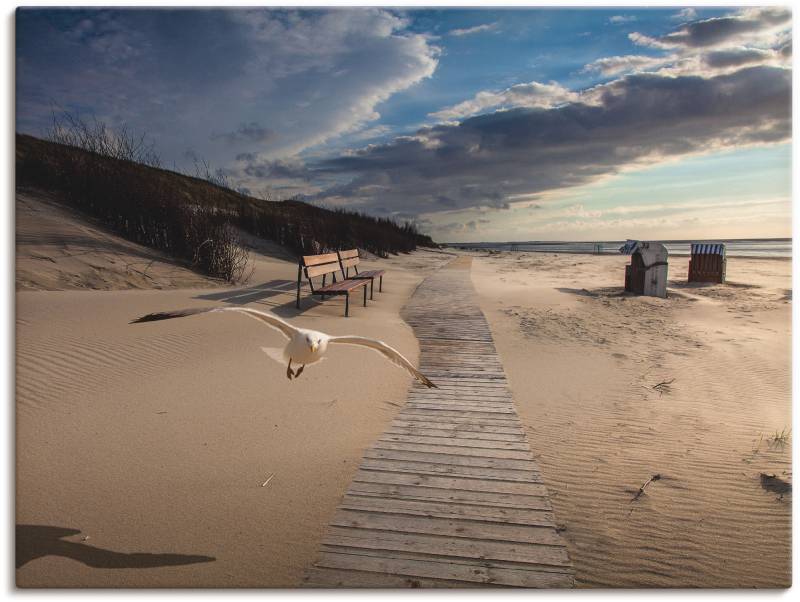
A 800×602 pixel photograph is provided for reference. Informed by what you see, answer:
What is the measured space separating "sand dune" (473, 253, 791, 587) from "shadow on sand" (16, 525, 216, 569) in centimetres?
202

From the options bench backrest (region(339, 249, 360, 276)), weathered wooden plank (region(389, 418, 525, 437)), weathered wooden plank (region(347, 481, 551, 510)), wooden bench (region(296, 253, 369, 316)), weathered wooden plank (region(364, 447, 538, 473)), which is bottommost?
weathered wooden plank (region(347, 481, 551, 510))

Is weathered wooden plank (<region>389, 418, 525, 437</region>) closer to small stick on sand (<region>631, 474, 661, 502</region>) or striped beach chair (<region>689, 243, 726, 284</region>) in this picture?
small stick on sand (<region>631, 474, 661, 502</region>)

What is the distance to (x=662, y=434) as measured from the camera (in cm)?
401

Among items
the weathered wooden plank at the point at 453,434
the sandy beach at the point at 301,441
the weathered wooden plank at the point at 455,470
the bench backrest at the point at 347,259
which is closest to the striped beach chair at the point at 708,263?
the sandy beach at the point at 301,441

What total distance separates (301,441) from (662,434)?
2.98 metres

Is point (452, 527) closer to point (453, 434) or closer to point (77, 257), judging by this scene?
A: point (453, 434)

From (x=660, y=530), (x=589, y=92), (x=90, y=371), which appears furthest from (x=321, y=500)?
(x=589, y=92)

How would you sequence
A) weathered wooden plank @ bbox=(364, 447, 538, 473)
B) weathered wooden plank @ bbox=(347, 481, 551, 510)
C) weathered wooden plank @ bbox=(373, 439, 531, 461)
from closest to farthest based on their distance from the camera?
1. weathered wooden plank @ bbox=(347, 481, 551, 510)
2. weathered wooden plank @ bbox=(364, 447, 538, 473)
3. weathered wooden plank @ bbox=(373, 439, 531, 461)

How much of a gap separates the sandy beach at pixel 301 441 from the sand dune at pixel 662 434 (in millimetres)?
18

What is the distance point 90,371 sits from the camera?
453cm

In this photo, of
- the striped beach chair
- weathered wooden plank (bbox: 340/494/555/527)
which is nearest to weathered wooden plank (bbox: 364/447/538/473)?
weathered wooden plank (bbox: 340/494/555/527)

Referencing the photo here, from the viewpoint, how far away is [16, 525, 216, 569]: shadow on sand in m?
2.33

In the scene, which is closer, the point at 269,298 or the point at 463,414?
the point at 463,414

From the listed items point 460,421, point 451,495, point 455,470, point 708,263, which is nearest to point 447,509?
point 451,495
